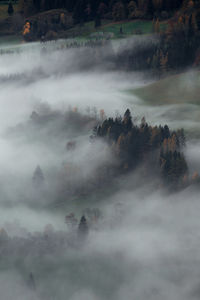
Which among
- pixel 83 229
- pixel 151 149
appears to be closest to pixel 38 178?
pixel 83 229

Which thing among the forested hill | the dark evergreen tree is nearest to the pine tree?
the forested hill

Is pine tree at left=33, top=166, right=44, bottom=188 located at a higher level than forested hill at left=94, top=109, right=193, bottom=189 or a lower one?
lower

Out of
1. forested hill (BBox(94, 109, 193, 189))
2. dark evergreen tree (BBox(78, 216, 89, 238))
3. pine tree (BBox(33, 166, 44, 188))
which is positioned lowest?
dark evergreen tree (BBox(78, 216, 89, 238))

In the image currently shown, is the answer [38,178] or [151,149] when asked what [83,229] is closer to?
[38,178]

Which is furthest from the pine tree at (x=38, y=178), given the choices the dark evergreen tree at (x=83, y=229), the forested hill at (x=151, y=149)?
the dark evergreen tree at (x=83, y=229)

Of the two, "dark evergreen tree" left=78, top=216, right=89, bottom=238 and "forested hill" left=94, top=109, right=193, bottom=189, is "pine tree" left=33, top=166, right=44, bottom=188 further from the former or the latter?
"dark evergreen tree" left=78, top=216, right=89, bottom=238

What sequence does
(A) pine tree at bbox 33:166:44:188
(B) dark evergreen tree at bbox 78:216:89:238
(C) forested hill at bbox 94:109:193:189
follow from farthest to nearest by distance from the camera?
(A) pine tree at bbox 33:166:44:188
(C) forested hill at bbox 94:109:193:189
(B) dark evergreen tree at bbox 78:216:89:238

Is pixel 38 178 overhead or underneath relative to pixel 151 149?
underneath

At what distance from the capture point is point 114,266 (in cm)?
15050

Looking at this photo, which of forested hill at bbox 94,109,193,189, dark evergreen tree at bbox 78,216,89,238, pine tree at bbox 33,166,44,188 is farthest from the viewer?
pine tree at bbox 33,166,44,188

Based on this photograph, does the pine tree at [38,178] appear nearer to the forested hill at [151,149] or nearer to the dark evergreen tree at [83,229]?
the forested hill at [151,149]

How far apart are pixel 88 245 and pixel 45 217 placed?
25.7 meters

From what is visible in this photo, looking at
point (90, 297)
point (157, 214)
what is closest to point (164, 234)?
point (157, 214)

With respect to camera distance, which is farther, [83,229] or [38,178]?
[38,178]
